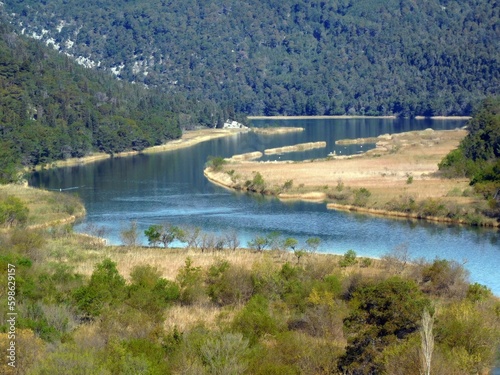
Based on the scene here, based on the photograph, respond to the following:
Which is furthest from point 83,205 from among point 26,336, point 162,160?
point 26,336

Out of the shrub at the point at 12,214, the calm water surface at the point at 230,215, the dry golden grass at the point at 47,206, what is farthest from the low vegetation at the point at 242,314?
the dry golden grass at the point at 47,206

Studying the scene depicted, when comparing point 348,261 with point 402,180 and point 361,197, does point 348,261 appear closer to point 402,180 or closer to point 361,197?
point 361,197

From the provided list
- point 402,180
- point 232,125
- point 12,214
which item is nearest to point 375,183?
point 402,180

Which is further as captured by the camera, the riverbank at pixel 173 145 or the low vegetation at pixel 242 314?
the riverbank at pixel 173 145

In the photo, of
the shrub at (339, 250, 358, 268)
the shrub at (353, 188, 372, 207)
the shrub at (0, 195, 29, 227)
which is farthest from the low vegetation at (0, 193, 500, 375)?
the shrub at (353, 188, 372, 207)

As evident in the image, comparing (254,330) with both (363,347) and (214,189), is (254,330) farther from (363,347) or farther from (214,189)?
(214,189)

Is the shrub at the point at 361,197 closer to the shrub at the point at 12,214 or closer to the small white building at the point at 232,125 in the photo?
the shrub at the point at 12,214

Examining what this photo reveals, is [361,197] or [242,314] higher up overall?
[361,197]
